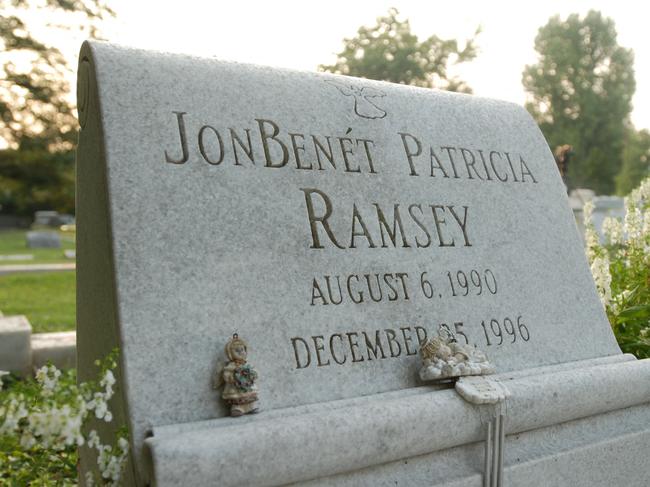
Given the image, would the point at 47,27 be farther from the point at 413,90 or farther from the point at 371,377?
the point at 371,377

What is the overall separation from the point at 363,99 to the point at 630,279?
117 inches

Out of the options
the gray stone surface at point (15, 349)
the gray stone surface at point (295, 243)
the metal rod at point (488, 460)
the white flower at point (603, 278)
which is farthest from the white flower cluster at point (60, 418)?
the gray stone surface at point (15, 349)

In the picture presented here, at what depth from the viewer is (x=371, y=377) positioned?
8.98 ft

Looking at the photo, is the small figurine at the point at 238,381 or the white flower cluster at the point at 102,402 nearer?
the white flower cluster at the point at 102,402

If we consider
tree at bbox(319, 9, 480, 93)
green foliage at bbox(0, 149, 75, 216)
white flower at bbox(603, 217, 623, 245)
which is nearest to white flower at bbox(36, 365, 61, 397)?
white flower at bbox(603, 217, 623, 245)

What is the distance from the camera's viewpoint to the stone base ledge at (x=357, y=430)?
2.00 metres

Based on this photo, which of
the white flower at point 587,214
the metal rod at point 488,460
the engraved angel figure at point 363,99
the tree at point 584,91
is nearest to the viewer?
the metal rod at point 488,460

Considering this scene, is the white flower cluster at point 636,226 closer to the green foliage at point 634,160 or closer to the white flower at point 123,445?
the white flower at point 123,445

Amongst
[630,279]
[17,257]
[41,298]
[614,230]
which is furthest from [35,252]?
[630,279]

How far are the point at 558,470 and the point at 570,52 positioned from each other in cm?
4819

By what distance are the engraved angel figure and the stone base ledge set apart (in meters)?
1.44

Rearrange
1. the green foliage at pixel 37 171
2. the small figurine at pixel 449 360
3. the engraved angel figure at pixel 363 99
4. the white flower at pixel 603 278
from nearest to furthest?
the small figurine at pixel 449 360 → the engraved angel figure at pixel 363 99 → the white flower at pixel 603 278 → the green foliage at pixel 37 171

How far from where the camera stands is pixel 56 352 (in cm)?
589

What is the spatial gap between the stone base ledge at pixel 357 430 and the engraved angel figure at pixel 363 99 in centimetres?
144
